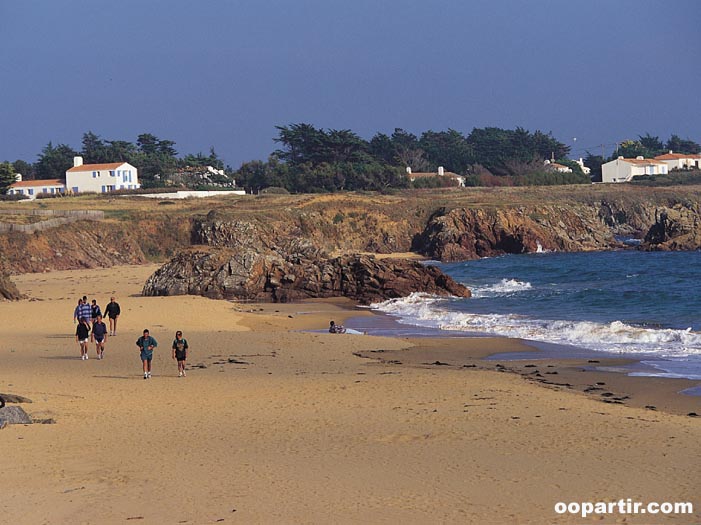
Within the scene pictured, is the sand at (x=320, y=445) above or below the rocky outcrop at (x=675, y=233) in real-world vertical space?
below

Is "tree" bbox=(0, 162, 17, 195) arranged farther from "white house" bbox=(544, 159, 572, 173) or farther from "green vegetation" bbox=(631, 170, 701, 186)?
"white house" bbox=(544, 159, 572, 173)

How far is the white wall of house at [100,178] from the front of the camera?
303ft

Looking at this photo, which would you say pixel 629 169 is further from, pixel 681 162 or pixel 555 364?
pixel 555 364

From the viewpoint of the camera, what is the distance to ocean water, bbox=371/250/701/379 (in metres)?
22.9

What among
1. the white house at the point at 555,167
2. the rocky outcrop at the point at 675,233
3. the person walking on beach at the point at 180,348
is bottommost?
the person walking on beach at the point at 180,348

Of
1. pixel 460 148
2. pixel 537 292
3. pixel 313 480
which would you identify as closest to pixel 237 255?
pixel 537 292

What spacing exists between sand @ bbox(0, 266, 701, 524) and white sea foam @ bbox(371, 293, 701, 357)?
4022 mm

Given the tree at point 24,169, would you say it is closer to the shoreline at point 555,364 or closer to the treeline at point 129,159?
the treeline at point 129,159

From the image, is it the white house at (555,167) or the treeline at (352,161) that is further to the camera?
the white house at (555,167)

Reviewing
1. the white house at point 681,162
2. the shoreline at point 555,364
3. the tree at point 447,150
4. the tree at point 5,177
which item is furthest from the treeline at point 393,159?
the shoreline at point 555,364

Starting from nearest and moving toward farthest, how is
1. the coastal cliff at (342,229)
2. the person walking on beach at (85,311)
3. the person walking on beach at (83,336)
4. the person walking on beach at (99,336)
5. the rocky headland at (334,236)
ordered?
the person walking on beach at (83,336)
the person walking on beach at (99,336)
the person walking on beach at (85,311)
the rocky headland at (334,236)
the coastal cliff at (342,229)

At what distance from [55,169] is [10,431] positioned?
96.9m

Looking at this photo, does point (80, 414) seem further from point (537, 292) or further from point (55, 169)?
point (55, 169)

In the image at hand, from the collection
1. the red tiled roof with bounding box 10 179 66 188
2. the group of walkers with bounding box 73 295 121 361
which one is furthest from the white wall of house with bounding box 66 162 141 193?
the group of walkers with bounding box 73 295 121 361
